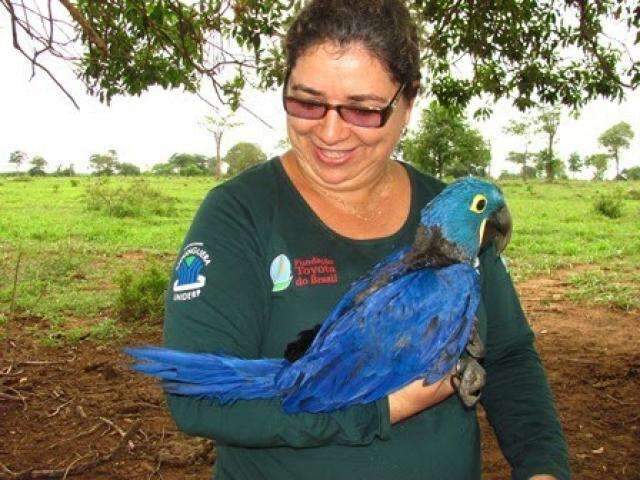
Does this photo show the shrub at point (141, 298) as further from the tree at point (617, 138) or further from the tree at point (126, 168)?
the tree at point (617, 138)

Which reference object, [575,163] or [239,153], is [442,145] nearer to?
[239,153]

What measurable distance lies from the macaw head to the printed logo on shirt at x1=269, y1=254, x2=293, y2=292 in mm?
484

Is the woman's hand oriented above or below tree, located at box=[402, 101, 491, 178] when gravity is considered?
below

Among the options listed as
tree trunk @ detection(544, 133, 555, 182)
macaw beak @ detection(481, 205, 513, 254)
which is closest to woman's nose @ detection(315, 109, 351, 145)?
macaw beak @ detection(481, 205, 513, 254)

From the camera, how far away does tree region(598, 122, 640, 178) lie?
6078cm

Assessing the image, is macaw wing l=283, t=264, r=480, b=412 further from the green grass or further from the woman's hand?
the green grass

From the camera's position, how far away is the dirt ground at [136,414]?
3.81 meters

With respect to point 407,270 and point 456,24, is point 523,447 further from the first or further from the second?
point 456,24

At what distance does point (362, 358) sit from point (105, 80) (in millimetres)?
3843

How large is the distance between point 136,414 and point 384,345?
3325 millimetres

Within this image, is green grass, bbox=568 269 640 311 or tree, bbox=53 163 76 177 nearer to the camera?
green grass, bbox=568 269 640 311

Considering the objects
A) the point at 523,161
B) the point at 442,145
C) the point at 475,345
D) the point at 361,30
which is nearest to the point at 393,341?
the point at 475,345

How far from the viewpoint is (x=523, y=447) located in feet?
5.96

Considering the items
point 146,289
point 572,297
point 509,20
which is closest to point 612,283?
point 572,297
